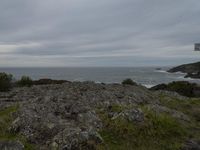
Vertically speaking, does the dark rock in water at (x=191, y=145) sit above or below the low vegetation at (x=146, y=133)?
below

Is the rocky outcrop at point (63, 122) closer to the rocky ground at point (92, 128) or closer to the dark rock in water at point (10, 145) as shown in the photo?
the rocky ground at point (92, 128)

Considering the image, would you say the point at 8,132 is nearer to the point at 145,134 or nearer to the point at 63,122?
the point at 63,122

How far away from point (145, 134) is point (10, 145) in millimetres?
4412

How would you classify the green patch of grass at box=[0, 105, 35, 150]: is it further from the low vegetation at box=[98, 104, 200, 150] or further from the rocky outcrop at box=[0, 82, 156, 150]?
the low vegetation at box=[98, 104, 200, 150]

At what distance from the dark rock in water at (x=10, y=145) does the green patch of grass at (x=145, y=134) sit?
2.26m

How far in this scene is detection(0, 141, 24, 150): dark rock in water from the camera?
31.3 ft

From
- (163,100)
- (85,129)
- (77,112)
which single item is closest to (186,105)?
(163,100)

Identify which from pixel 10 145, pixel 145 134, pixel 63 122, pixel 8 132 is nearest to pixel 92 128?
pixel 63 122

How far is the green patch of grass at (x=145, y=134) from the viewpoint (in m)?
10.9

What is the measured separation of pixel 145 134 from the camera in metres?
11.6

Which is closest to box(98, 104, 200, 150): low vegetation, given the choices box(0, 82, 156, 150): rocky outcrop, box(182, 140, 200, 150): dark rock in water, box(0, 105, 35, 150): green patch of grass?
box(182, 140, 200, 150): dark rock in water

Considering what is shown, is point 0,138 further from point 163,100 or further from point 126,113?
point 163,100

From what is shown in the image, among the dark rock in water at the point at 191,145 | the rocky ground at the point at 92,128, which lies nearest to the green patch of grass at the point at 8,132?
the rocky ground at the point at 92,128

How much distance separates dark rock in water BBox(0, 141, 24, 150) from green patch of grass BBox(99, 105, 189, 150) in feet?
7.43
